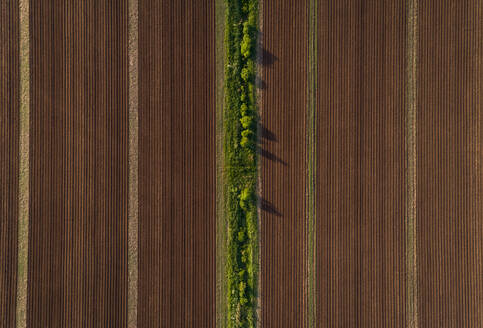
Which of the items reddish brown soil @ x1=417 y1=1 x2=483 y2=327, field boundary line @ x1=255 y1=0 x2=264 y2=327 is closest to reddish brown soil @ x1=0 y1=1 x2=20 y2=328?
field boundary line @ x1=255 y1=0 x2=264 y2=327

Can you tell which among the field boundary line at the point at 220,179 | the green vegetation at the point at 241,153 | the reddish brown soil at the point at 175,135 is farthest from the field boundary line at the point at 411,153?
the reddish brown soil at the point at 175,135

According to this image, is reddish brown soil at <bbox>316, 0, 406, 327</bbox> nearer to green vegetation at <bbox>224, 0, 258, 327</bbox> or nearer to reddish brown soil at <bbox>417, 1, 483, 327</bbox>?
reddish brown soil at <bbox>417, 1, 483, 327</bbox>

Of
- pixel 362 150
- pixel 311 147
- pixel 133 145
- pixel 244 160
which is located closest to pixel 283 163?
pixel 311 147

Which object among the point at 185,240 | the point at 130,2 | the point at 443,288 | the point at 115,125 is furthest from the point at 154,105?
the point at 443,288

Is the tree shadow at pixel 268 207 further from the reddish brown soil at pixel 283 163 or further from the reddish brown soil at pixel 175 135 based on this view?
the reddish brown soil at pixel 175 135

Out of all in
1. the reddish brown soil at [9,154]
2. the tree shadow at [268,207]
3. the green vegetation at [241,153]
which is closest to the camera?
the reddish brown soil at [9,154]

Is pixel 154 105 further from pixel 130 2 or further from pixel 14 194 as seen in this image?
pixel 14 194

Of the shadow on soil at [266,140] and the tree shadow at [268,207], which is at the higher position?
the shadow on soil at [266,140]
